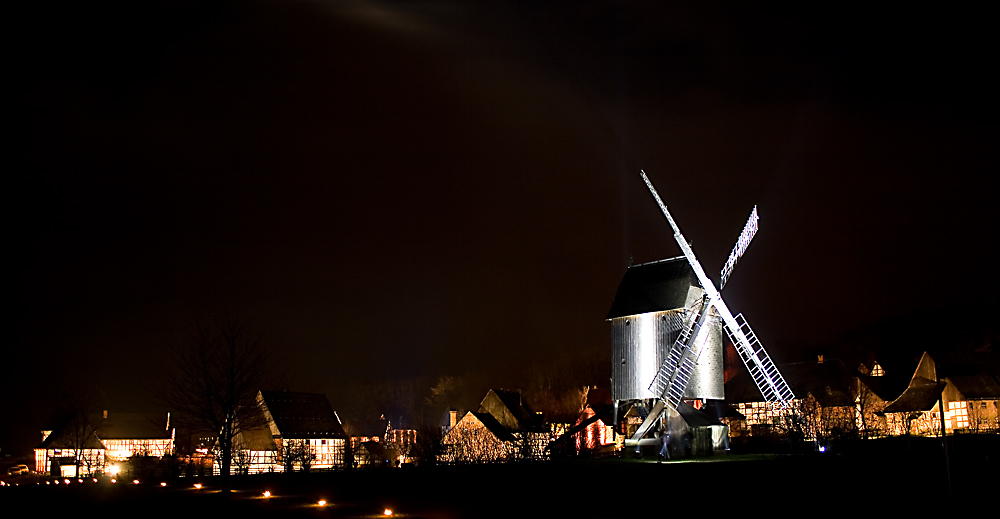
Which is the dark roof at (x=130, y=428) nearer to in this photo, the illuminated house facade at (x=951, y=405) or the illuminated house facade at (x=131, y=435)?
the illuminated house facade at (x=131, y=435)

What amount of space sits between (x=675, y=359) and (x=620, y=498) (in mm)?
28831

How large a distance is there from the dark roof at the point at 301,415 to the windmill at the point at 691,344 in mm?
35045

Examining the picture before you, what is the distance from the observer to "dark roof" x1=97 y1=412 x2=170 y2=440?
9462 cm

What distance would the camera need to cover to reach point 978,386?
7006 centimetres

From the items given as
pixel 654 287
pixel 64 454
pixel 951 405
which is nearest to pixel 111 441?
pixel 64 454

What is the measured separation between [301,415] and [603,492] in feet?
186

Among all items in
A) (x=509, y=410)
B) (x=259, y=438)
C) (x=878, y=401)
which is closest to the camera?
A: (x=259, y=438)

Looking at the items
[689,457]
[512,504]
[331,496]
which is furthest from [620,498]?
[689,457]

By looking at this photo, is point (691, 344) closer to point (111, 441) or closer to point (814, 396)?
point (814, 396)

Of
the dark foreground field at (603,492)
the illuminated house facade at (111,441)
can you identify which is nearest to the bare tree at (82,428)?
the illuminated house facade at (111,441)

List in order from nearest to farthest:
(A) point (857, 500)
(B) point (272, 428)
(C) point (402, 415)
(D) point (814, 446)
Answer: (A) point (857, 500), (D) point (814, 446), (B) point (272, 428), (C) point (402, 415)

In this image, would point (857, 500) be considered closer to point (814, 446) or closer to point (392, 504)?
point (392, 504)

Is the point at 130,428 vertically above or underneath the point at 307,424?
underneath

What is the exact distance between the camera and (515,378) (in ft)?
472
